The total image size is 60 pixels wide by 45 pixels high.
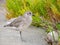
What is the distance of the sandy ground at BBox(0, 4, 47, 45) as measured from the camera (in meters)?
6.65

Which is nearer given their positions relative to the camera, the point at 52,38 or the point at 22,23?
the point at 52,38

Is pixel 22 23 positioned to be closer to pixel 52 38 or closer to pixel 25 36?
pixel 25 36

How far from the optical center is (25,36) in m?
7.23

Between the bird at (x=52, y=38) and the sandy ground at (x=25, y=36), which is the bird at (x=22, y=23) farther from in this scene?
the bird at (x=52, y=38)

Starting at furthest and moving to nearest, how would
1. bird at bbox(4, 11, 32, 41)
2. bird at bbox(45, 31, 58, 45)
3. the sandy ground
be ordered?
bird at bbox(4, 11, 32, 41)
the sandy ground
bird at bbox(45, 31, 58, 45)

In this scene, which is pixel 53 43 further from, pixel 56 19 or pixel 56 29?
pixel 56 19

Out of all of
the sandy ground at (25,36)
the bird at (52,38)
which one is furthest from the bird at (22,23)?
the bird at (52,38)

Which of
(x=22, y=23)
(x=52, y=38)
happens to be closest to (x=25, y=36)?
(x=22, y=23)

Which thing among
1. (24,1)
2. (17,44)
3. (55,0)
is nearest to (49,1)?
(55,0)

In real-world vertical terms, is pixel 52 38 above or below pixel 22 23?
below

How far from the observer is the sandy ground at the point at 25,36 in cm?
665

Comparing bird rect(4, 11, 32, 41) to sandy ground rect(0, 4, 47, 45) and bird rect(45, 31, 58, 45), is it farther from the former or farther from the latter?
bird rect(45, 31, 58, 45)

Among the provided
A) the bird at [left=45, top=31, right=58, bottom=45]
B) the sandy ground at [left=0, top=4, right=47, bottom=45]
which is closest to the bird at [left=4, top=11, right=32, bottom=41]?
the sandy ground at [left=0, top=4, right=47, bottom=45]

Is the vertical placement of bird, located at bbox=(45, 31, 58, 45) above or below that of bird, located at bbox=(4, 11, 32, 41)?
below
